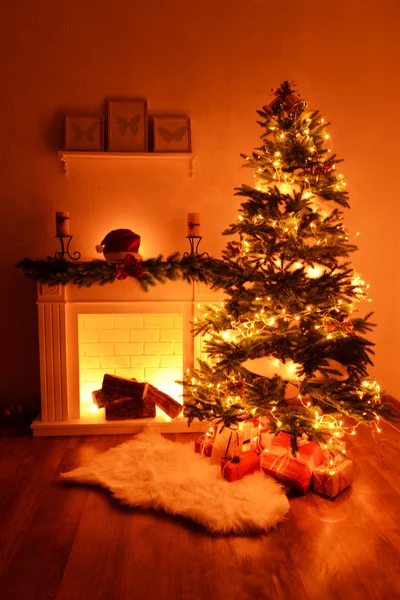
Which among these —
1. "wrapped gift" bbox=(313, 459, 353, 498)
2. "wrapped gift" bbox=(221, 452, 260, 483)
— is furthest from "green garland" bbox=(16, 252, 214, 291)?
"wrapped gift" bbox=(313, 459, 353, 498)

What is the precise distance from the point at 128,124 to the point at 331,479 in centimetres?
239

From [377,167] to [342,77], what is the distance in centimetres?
65

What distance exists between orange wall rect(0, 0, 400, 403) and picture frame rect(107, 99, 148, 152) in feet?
0.32

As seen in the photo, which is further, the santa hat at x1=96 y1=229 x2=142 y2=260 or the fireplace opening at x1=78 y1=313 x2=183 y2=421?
the fireplace opening at x1=78 y1=313 x2=183 y2=421

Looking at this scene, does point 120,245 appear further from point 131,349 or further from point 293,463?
point 293,463

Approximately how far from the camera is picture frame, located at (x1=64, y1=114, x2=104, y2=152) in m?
2.87

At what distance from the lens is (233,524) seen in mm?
1789

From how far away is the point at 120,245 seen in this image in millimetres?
2627

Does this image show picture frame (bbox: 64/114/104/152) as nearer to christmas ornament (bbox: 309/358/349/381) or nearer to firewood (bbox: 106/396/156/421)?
firewood (bbox: 106/396/156/421)

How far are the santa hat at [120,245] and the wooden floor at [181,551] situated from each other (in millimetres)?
1242

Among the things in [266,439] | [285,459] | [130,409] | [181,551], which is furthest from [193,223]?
[181,551]

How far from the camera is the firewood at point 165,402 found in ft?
9.14

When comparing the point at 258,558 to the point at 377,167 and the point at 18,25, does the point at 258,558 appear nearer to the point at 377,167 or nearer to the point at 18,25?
the point at 377,167

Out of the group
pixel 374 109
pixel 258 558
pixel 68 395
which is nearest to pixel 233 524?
pixel 258 558
